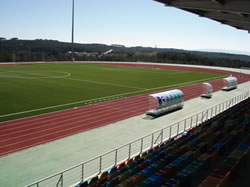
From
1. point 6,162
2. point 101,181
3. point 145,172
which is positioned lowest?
point 6,162

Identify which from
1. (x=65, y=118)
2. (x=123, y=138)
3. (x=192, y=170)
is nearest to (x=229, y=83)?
(x=123, y=138)

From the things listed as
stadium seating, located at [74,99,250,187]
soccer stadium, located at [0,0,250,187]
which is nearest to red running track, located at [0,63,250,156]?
soccer stadium, located at [0,0,250,187]

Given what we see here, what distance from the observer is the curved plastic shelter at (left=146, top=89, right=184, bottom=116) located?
799 inches

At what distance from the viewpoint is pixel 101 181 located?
7.85m

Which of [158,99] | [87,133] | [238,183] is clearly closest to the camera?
[238,183]

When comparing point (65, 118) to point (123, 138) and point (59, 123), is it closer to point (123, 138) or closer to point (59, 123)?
point (59, 123)

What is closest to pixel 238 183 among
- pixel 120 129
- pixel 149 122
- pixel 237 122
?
pixel 237 122

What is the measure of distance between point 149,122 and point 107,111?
4.28 metres

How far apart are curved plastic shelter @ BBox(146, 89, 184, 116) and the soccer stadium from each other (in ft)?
0.30

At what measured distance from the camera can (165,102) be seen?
21.0 m

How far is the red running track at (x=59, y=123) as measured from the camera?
14266 mm

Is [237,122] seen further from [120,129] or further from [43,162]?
[43,162]

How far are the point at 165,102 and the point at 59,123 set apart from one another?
8797mm

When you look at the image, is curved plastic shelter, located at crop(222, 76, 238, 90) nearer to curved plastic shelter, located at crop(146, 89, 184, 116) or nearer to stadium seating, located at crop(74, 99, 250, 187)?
curved plastic shelter, located at crop(146, 89, 184, 116)
